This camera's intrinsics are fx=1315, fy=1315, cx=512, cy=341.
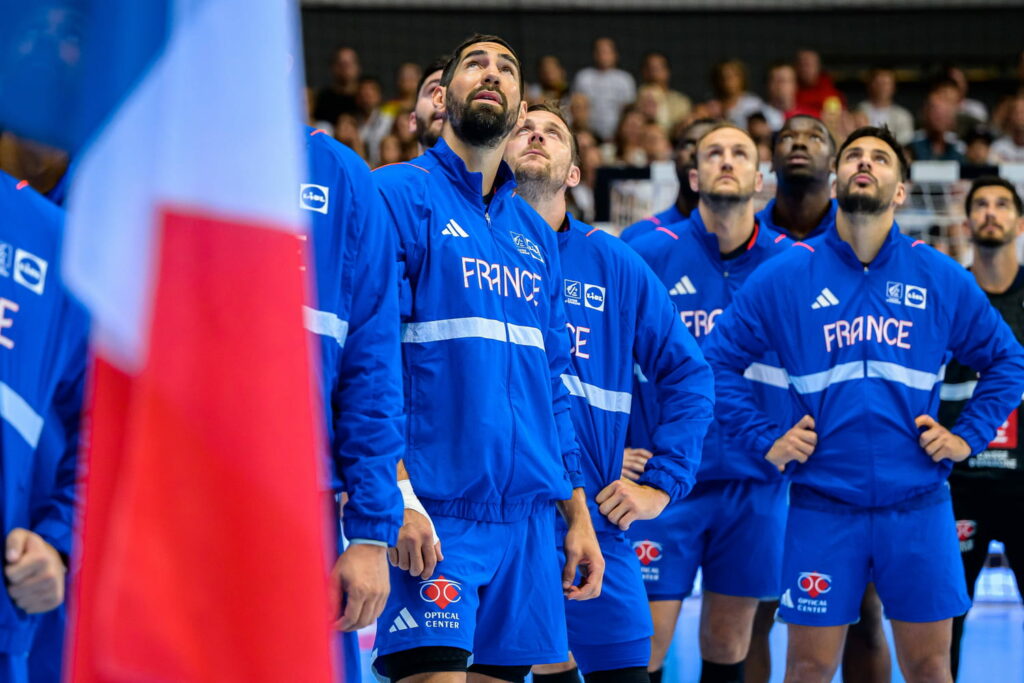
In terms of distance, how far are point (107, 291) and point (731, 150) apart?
181 inches

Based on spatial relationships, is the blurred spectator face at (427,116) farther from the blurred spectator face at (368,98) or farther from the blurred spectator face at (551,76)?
the blurred spectator face at (551,76)

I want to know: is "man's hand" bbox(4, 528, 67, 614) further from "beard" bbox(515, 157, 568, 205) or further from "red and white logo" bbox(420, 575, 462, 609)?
"beard" bbox(515, 157, 568, 205)

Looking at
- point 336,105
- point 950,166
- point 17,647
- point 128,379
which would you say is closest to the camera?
point 128,379

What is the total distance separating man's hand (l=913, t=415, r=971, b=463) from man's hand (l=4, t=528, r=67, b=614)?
141 inches

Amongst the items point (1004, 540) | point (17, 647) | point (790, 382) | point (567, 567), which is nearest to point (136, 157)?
point (17, 647)

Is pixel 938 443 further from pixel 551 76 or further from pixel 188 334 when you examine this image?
pixel 551 76

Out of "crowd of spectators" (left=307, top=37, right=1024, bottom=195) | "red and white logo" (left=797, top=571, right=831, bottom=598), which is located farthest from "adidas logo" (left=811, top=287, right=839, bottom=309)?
"crowd of spectators" (left=307, top=37, right=1024, bottom=195)

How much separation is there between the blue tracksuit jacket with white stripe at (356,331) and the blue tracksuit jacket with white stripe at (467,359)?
546 mm

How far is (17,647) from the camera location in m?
2.58

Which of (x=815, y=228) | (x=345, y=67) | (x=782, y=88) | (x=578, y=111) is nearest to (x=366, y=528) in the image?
(x=815, y=228)

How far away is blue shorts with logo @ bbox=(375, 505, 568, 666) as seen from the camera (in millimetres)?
3418

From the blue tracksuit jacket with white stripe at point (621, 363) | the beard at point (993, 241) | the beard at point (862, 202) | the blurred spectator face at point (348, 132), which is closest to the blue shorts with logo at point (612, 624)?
the blue tracksuit jacket with white stripe at point (621, 363)

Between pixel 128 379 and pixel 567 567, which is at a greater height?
pixel 128 379

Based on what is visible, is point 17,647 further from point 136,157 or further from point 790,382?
point 790,382
